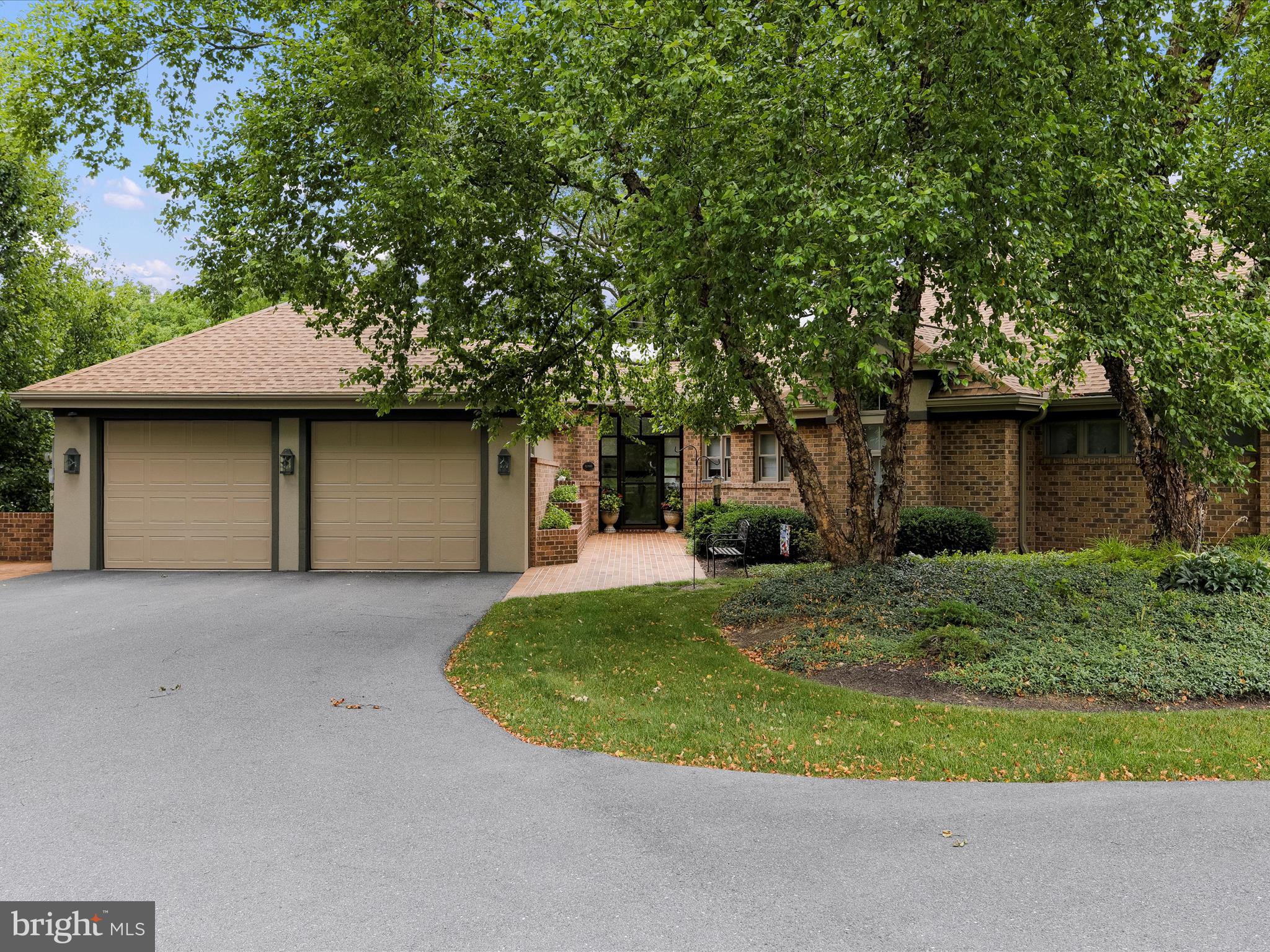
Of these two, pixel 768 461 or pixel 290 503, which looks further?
pixel 768 461

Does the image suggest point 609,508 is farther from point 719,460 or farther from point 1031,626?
point 1031,626

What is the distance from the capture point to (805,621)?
28.4ft

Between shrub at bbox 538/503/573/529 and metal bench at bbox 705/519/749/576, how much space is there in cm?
276

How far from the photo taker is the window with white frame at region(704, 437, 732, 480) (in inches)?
706

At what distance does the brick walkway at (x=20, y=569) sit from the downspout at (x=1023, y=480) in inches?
634

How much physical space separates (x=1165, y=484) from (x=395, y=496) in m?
11.1

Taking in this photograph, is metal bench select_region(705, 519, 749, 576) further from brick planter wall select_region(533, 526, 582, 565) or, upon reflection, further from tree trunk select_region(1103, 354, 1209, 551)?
tree trunk select_region(1103, 354, 1209, 551)

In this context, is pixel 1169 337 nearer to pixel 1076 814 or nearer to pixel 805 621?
pixel 805 621

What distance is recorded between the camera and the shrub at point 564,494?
1747cm

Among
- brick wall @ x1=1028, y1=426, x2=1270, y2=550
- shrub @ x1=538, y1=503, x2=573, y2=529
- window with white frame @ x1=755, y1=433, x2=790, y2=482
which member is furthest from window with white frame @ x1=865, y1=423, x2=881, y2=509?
shrub @ x1=538, y1=503, x2=573, y2=529

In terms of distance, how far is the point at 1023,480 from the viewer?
14.4 metres

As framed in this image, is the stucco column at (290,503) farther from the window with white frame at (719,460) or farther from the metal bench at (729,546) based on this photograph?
the window with white frame at (719,460)

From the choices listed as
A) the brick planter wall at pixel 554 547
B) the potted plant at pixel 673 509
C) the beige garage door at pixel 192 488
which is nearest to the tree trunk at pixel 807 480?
the brick planter wall at pixel 554 547

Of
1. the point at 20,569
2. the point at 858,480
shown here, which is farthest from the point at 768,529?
the point at 20,569
